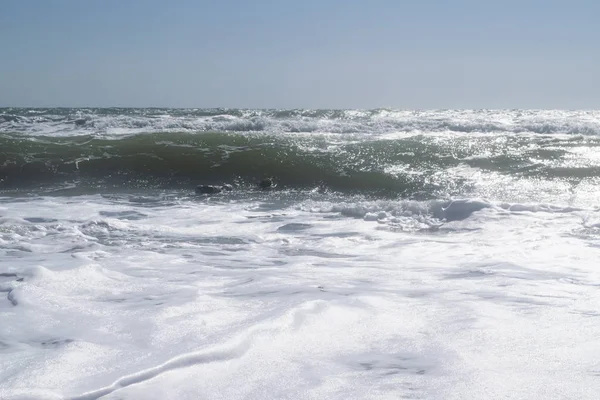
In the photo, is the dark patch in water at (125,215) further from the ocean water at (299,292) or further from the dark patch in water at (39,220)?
the dark patch in water at (39,220)

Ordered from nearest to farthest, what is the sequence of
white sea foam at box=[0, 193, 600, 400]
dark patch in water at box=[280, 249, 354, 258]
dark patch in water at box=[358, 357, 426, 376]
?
white sea foam at box=[0, 193, 600, 400]
dark patch in water at box=[358, 357, 426, 376]
dark patch in water at box=[280, 249, 354, 258]

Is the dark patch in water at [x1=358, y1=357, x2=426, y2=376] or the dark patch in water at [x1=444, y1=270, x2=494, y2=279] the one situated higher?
the dark patch in water at [x1=358, y1=357, x2=426, y2=376]

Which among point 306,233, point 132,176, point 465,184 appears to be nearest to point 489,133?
point 465,184

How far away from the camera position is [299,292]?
384 cm

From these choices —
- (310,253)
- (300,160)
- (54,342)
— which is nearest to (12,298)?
(54,342)

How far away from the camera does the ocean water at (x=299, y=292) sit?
2.34 metres

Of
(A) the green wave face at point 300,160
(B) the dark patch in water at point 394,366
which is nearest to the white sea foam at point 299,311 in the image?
(B) the dark patch in water at point 394,366

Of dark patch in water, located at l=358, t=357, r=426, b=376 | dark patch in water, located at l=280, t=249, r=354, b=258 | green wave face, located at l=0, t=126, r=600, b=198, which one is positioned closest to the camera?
dark patch in water, located at l=358, t=357, r=426, b=376

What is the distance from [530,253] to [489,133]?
15419 millimetres

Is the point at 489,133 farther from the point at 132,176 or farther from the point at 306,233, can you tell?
the point at 306,233

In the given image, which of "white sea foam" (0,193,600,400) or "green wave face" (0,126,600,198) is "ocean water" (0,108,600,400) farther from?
"green wave face" (0,126,600,198)

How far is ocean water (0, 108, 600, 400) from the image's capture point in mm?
2340

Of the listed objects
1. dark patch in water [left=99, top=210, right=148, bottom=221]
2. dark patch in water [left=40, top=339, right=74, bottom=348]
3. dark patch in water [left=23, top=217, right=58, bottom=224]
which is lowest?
dark patch in water [left=99, top=210, right=148, bottom=221]

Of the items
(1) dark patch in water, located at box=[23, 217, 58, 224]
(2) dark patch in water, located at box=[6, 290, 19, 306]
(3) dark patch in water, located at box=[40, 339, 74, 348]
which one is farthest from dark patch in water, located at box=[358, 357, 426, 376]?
(1) dark patch in water, located at box=[23, 217, 58, 224]
